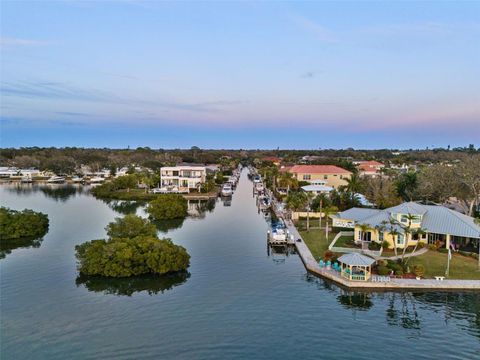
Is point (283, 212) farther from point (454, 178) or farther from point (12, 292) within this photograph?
point (12, 292)

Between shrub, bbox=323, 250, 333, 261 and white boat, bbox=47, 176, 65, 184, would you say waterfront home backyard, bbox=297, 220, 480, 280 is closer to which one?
shrub, bbox=323, 250, 333, 261

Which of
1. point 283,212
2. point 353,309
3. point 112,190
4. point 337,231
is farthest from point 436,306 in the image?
point 112,190

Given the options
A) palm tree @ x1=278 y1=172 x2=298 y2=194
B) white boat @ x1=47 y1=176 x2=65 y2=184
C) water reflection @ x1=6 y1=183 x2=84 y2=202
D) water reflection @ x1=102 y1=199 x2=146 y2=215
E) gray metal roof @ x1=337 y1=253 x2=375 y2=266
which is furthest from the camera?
white boat @ x1=47 y1=176 x2=65 y2=184

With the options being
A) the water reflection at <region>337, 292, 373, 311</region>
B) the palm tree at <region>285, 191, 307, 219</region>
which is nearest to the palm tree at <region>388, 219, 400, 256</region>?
the water reflection at <region>337, 292, 373, 311</region>

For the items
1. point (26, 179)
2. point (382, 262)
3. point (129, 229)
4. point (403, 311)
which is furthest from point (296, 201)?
point (26, 179)

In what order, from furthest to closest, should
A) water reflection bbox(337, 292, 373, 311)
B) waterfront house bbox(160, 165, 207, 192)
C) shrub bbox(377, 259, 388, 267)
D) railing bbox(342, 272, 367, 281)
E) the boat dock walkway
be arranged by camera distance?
waterfront house bbox(160, 165, 207, 192) < shrub bbox(377, 259, 388, 267) < railing bbox(342, 272, 367, 281) < the boat dock walkway < water reflection bbox(337, 292, 373, 311)

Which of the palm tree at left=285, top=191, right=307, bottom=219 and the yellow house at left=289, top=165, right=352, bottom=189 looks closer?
the palm tree at left=285, top=191, right=307, bottom=219

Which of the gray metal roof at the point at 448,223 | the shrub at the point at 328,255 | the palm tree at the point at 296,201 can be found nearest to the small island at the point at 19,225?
the palm tree at the point at 296,201
